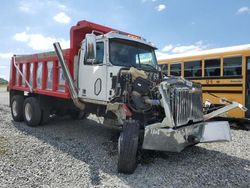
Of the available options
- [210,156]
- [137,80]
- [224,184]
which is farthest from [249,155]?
[137,80]

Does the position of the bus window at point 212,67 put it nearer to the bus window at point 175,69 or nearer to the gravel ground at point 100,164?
the bus window at point 175,69

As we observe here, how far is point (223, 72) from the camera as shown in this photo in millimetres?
9812

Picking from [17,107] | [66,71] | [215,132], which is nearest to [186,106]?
[215,132]

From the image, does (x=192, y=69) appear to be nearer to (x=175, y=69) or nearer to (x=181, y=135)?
(x=175, y=69)

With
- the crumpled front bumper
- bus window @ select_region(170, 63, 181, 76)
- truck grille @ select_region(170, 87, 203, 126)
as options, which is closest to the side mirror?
truck grille @ select_region(170, 87, 203, 126)

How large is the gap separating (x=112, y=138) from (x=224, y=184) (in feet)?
11.8

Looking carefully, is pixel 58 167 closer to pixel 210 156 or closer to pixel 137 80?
pixel 137 80

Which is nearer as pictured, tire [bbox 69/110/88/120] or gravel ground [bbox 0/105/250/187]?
gravel ground [bbox 0/105/250/187]

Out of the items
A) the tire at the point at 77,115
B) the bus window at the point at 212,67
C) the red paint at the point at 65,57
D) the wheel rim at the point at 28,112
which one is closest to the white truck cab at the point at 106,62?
the red paint at the point at 65,57

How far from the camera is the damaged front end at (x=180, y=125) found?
4.86 m

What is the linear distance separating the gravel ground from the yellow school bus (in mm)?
2339

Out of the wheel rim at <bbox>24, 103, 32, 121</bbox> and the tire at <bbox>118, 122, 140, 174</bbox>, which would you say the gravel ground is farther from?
A: the wheel rim at <bbox>24, 103, 32, 121</bbox>

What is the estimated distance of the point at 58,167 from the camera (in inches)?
195

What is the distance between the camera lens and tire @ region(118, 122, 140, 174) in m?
4.71
